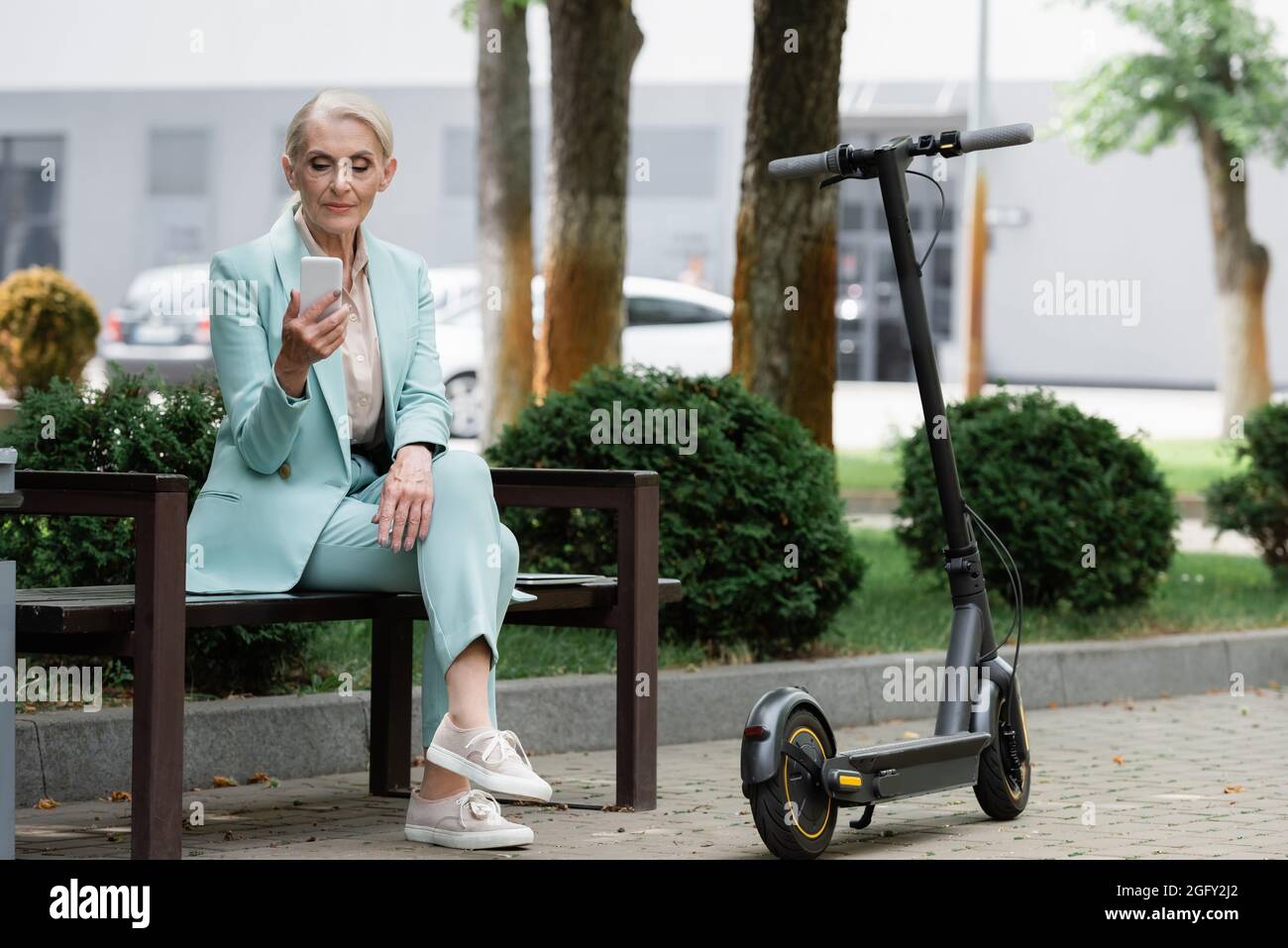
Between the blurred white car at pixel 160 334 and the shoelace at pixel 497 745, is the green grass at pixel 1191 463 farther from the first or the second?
the shoelace at pixel 497 745

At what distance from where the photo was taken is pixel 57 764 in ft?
17.5

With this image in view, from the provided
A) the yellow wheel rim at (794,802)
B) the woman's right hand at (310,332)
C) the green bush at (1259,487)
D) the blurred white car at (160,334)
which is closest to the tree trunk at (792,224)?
the green bush at (1259,487)

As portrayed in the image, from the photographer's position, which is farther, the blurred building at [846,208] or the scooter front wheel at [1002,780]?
the blurred building at [846,208]

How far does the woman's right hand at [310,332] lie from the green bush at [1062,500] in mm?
4849

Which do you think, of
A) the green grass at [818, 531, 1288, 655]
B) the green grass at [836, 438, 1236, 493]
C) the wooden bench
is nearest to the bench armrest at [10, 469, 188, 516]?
the wooden bench

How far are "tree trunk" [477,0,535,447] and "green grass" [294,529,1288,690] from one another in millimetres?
3616

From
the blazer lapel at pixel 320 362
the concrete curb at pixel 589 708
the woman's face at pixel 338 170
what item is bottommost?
the concrete curb at pixel 589 708

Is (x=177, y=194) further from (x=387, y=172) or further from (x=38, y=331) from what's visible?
(x=387, y=172)

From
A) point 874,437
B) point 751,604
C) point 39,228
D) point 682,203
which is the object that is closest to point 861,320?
point 682,203

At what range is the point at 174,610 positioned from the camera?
4.12 metres

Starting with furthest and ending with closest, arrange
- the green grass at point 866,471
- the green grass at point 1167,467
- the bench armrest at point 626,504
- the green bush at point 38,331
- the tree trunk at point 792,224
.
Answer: the green bush at point 38,331 → the green grass at point 1167,467 → the green grass at point 866,471 → the tree trunk at point 792,224 → the bench armrest at point 626,504

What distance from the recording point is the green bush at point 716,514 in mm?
7184
